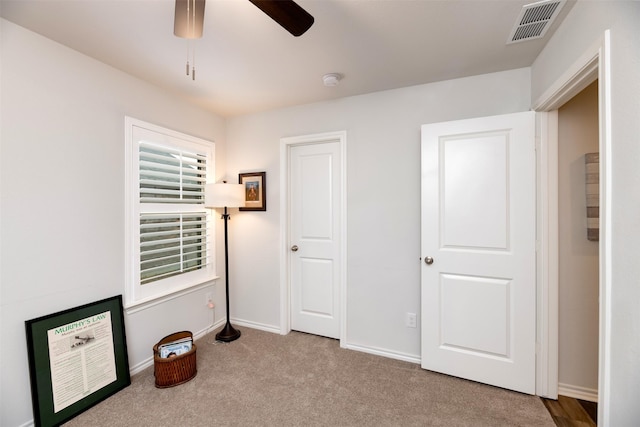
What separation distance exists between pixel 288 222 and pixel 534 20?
244 centimetres

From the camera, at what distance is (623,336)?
1039 mm

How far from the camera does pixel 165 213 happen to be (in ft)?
8.05

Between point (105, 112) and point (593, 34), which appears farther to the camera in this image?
point (105, 112)

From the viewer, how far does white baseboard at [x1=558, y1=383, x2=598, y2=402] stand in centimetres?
189

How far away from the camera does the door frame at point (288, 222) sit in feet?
8.59

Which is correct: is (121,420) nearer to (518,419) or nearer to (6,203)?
(6,203)

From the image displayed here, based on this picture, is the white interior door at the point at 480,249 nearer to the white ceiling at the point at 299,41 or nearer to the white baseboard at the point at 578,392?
the white baseboard at the point at 578,392

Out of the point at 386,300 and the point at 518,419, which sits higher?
the point at 386,300

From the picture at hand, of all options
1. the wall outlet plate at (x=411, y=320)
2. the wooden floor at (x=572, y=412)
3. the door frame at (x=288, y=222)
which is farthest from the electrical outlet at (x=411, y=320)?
the wooden floor at (x=572, y=412)

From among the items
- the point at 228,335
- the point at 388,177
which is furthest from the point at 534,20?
the point at 228,335

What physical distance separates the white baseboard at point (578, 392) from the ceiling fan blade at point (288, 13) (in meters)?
2.86

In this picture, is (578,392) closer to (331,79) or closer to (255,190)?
(331,79)

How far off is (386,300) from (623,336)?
1581 millimetres

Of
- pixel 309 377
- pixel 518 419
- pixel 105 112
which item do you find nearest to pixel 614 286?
pixel 518 419
